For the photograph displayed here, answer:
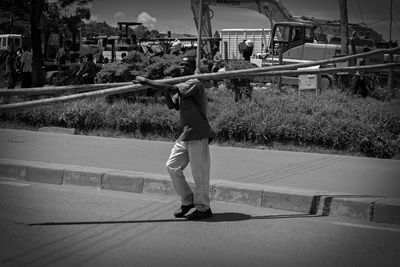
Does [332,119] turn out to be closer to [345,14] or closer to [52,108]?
[345,14]

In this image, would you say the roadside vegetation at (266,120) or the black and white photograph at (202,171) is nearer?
the black and white photograph at (202,171)

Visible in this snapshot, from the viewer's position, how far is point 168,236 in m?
4.94

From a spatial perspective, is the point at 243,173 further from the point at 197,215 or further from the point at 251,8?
the point at 251,8

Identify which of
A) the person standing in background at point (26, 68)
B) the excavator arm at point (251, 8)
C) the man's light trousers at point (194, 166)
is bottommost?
the man's light trousers at point (194, 166)

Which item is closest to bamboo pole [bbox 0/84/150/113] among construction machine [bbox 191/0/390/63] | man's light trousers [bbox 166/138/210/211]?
man's light trousers [bbox 166/138/210/211]

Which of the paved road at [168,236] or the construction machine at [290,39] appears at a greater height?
the construction machine at [290,39]

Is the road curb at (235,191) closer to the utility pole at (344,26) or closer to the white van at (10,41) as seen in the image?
the utility pole at (344,26)

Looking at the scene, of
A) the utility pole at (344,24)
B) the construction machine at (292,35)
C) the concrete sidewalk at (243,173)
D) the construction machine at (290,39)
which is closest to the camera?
the concrete sidewalk at (243,173)

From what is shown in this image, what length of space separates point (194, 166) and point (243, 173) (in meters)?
2.06

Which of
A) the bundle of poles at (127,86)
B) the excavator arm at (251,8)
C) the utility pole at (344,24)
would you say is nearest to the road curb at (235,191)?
the bundle of poles at (127,86)

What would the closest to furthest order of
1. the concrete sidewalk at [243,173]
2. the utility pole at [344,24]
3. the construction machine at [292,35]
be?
1. the concrete sidewalk at [243,173]
2. the utility pole at [344,24]
3. the construction machine at [292,35]

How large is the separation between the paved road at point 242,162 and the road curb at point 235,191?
1.24 ft

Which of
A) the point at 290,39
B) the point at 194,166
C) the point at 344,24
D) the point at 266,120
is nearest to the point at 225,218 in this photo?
the point at 194,166

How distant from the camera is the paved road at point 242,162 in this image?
6785 millimetres
